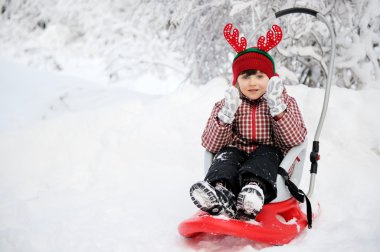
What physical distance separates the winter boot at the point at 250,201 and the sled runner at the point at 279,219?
61 millimetres

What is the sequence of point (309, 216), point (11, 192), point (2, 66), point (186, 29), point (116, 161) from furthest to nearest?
1. point (2, 66)
2. point (186, 29)
3. point (116, 161)
4. point (11, 192)
5. point (309, 216)

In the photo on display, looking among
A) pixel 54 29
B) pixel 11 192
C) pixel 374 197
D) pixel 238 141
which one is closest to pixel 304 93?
pixel 374 197

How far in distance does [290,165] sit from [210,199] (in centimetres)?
55

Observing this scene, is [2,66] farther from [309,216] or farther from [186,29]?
[309,216]

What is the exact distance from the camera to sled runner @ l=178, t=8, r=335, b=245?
172cm

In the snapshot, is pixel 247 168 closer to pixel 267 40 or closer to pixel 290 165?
pixel 290 165

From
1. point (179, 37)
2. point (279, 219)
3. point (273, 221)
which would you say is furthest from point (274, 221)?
point (179, 37)

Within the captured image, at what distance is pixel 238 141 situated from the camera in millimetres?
2234

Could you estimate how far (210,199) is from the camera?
1.72 meters

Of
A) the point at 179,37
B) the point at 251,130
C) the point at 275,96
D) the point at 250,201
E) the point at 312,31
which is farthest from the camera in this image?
the point at 179,37

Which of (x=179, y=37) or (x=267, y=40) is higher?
(x=179, y=37)

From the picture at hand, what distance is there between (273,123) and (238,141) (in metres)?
0.28

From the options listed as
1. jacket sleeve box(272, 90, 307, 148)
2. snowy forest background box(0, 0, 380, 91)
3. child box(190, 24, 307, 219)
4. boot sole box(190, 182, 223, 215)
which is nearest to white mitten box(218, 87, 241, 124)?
child box(190, 24, 307, 219)

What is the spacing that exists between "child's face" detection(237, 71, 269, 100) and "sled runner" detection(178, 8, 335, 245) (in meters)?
0.38
